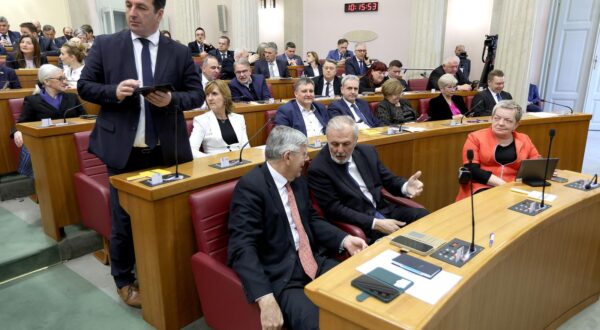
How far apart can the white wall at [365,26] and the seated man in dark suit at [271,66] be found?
3.71 metres

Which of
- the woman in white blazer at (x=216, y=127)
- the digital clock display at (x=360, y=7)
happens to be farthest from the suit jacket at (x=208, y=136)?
the digital clock display at (x=360, y=7)

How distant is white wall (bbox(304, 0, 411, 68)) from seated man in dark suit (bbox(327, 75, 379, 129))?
20.2ft

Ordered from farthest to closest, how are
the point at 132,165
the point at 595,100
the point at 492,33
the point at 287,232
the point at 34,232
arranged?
the point at 492,33 → the point at 595,100 → the point at 34,232 → the point at 132,165 → the point at 287,232

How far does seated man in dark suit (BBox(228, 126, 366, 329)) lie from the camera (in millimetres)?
1561

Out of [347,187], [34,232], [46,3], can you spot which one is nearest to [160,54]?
[347,187]

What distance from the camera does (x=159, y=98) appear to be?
181 cm

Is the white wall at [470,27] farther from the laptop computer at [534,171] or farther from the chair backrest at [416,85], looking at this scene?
the laptop computer at [534,171]

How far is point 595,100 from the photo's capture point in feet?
24.6

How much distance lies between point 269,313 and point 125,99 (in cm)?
113

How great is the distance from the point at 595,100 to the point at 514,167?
6.17 m

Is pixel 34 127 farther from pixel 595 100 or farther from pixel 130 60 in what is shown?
pixel 595 100

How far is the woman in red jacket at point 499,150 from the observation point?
2.69m

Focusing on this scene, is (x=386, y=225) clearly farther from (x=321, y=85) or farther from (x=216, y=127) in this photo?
(x=321, y=85)

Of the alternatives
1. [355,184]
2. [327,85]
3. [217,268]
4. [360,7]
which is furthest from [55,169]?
[360,7]
